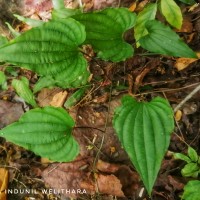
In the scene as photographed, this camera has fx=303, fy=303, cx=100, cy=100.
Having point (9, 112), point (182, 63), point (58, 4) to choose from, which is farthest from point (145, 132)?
point (9, 112)

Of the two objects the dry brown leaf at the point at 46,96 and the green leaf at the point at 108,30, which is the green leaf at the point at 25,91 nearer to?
the dry brown leaf at the point at 46,96

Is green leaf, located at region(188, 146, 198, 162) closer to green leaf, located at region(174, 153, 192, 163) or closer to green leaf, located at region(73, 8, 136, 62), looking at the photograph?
green leaf, located at region(174, 153, 192, 163)

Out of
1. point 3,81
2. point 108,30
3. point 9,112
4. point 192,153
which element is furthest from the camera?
point 9,112

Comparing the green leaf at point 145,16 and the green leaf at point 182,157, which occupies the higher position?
the green leaf at point 145,16

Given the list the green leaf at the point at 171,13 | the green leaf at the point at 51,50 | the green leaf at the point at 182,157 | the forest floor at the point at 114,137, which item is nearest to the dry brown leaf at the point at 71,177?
the forest floor at the point at 114,137

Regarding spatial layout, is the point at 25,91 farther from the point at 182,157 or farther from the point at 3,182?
the point at 182,157

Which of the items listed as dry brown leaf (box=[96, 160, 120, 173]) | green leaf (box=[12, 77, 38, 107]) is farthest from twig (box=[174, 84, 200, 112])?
green leaf (box=[12, 77, 38, 107])
